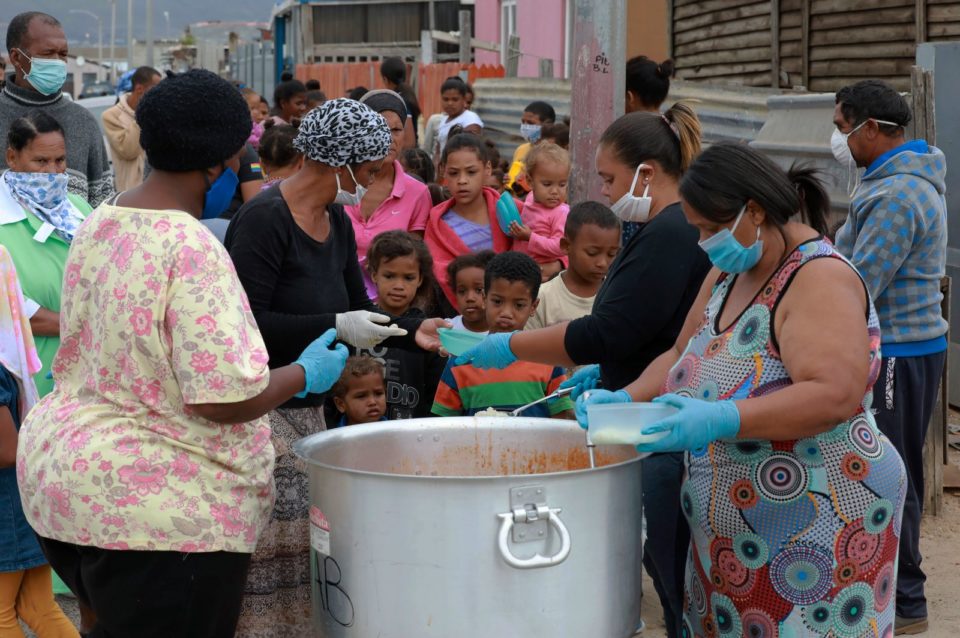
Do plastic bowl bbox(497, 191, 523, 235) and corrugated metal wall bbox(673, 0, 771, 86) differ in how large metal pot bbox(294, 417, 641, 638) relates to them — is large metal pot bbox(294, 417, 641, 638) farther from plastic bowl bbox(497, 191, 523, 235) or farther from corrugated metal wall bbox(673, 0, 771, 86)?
corrugated metal wall bbox(673, 0, 771, 86)

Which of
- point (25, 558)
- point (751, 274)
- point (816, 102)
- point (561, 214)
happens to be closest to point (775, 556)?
point (751, 274)

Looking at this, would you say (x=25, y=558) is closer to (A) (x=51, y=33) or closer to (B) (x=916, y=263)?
(A) (x=51, y=33)

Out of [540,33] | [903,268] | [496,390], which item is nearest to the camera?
[496,390]

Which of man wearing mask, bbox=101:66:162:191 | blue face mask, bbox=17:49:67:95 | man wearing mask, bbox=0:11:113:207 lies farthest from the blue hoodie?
man wearing mask, bbox=101:66:162:191

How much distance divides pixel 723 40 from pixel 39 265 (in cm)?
995

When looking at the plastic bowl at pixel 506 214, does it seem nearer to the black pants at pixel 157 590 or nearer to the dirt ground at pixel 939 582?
the dirt ground at pixel 939 582

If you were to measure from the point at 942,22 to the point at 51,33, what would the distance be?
21.3 feet

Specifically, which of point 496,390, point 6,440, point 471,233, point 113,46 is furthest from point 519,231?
point 113,46

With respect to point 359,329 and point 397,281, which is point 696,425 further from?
point 397,281

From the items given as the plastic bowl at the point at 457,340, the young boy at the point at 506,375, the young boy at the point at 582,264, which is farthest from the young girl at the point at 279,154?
the plastic bowl at the point at 457,340

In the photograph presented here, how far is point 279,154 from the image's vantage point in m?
5.75

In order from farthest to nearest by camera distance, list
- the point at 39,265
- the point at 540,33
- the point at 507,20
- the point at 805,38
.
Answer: the point at 507,20
the point at 540,33
the point at 805,38
the point at 39,265

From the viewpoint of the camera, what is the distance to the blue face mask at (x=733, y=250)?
8.04 feet

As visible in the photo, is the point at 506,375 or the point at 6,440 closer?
the point at 6,440
